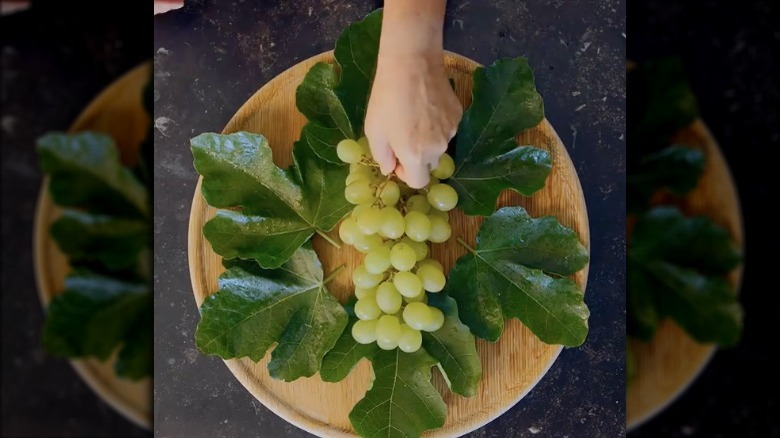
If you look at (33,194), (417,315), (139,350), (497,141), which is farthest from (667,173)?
(33,194)

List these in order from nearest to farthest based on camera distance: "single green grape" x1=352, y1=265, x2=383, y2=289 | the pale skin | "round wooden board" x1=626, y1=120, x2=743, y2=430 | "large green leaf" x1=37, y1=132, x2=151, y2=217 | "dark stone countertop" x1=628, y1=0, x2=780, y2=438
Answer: the pale skin → "single green grape" x1=352, y1=265, x2=383, y2=289 → "large green leaf" x1=37, y1=132, x2=151, y2=217 → "round wooden board" x1=626, y1=120, x2=743, y2=430 → "dark stone countertop" x1=628, y1=0, x2=780, y2=438

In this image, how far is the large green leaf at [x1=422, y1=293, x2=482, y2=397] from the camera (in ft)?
2.11

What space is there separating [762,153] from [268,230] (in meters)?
0.96

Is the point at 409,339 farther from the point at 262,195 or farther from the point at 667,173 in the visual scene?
the point at 667,173

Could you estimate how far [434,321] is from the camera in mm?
619

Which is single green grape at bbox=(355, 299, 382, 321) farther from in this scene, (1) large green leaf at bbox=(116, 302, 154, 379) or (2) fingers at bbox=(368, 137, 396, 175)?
(1) large green leaf at bbox=(116, 302, 154, 379)

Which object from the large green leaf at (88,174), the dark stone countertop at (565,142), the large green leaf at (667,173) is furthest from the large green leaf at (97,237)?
the large green leaf at (667,173)


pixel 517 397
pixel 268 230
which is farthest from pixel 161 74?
pixel 517 397

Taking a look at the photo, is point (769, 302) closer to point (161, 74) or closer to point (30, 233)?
point (161, 74)

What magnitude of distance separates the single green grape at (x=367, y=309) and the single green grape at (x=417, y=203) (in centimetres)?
9

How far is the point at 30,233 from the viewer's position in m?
1.28

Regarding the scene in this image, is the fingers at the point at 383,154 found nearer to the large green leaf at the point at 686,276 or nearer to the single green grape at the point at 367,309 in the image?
the single green grape at the point at 367,309

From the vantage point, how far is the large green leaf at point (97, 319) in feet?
2.97

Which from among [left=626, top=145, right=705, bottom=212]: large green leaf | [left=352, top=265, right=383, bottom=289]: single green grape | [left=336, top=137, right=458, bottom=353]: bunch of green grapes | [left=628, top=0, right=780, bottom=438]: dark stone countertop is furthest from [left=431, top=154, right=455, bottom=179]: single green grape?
[left=628, top=0, right=780, bottom=438]: dark stone countertop
